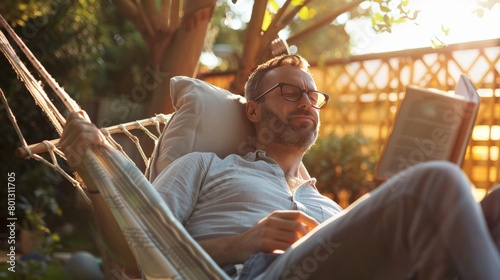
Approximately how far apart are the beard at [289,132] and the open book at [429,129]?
69 cm

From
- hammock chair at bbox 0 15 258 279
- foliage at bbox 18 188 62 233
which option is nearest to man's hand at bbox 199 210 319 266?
hammock chair at bbox 0 15 258 279

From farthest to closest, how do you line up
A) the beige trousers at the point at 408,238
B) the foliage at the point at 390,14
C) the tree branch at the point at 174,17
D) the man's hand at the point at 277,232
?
the tree branch at the point at 174,17 < the foliage at the point at 390,14 < the man's hand at the point at 277,232 < the beige trousers at the point at 408,238

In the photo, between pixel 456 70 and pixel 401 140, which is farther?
pixel 456 70

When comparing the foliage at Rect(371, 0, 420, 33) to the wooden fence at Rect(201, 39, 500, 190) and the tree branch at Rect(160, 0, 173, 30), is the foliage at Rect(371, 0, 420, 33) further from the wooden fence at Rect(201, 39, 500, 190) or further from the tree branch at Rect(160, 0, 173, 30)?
the wooden fence at Rect(201, 39, 500, 190)

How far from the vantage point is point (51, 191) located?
461cm

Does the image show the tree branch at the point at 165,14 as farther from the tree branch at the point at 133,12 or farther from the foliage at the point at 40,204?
the foliage at the point at 40,204

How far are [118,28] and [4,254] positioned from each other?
596 cm

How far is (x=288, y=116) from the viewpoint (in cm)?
209

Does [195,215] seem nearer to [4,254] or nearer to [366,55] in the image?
[4,254]

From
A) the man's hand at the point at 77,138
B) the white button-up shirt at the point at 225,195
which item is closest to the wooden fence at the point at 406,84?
the white button-up shirt at the point at 225,195

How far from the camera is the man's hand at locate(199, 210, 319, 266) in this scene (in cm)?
155

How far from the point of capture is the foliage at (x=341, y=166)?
504cm

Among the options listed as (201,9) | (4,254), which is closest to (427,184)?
(201,9)

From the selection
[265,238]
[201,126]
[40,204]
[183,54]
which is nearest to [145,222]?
[265,238]
